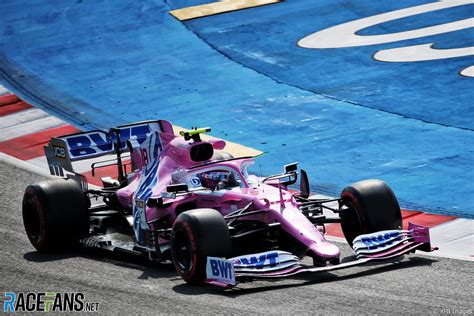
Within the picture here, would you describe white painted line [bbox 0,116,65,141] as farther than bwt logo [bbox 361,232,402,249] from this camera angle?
Yes

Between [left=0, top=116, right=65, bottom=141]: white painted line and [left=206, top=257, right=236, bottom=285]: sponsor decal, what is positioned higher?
[left=206, top=257, right=236, bottom=285]: sponsor decal

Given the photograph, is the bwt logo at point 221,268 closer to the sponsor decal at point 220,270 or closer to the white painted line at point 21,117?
the sponsor decal at point 220,270

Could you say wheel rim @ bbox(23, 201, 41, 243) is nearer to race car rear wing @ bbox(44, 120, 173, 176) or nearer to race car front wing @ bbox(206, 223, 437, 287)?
race car rear wing @ bbox(44, 120, 173, 176)

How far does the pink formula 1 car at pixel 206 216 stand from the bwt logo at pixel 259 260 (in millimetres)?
11

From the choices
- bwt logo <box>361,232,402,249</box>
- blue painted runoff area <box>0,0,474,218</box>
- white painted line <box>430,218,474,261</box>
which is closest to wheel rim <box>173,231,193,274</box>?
bwt logo <box>361,232,402,249</box>

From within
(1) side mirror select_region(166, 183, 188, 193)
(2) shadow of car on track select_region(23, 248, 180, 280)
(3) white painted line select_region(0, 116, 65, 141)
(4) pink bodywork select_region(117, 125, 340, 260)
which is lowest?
(2) shadow of car on track select_region(23, 248, 180, 280)

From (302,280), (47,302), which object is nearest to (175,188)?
(302,280)

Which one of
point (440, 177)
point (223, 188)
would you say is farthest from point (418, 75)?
point (223, 188)

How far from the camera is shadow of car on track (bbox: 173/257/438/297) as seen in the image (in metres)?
11.6

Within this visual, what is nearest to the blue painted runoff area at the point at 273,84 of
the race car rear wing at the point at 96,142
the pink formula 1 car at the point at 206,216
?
the race car rear wing at the point at 96,142

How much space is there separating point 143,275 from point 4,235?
128 inches

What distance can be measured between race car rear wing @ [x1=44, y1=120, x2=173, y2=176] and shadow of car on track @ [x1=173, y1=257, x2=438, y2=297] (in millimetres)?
3795

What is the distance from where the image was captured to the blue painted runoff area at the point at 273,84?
57.3 ft

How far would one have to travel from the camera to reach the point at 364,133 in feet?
61.3
